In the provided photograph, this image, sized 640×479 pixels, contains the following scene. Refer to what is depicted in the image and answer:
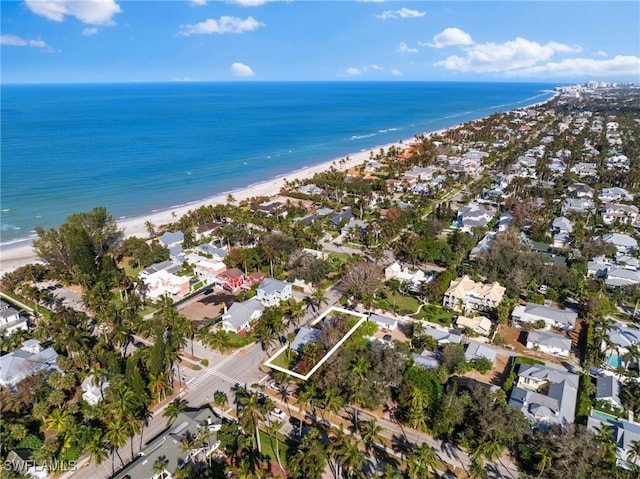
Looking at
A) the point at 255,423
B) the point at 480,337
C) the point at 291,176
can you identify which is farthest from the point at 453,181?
the point at 255,423

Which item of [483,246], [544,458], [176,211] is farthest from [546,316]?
[176,211]

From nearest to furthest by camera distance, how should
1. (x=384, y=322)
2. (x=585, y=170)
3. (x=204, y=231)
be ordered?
(x=384, y=322), (x=204, y=231), (x=585, y=170)

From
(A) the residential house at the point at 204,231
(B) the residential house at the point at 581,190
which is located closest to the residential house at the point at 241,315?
(A) the residential house at the point at 204,231

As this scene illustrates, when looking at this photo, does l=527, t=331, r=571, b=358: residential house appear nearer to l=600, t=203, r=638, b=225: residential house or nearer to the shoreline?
l=600, t=203, r=638, b=225: residential house

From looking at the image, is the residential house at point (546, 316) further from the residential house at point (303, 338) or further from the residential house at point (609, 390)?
the residential house at point (303, 338)

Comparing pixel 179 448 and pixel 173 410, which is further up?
pixel 173 410

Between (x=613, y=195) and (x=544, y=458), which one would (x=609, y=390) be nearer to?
(x=544, y=458)

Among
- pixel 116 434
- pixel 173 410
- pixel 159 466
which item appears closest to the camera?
pixel 159 466
